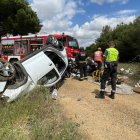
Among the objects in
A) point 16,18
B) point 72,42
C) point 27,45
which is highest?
point 16,18

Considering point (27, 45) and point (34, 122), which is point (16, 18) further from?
point (34, 122)

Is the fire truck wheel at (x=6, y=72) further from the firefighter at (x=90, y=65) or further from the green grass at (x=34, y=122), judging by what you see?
the firefighter at (x=90, y=65)

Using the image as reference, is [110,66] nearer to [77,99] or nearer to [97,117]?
[77,99]

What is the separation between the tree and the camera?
15.9 meters

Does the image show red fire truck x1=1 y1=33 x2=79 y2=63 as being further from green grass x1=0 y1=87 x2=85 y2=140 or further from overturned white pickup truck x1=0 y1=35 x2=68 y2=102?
green grass x1=0 y1=87 x2=85 y2=140

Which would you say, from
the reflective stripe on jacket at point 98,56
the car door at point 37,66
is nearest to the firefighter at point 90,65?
the reflective stripe on jacket at point 98,56

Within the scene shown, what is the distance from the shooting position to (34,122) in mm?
2328

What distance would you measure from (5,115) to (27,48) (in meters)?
7.84

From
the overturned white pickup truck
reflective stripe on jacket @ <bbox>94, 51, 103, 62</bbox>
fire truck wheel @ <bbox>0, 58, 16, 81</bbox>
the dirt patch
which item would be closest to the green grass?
the overturned white pickup truck

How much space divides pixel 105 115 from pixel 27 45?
814 centimetres

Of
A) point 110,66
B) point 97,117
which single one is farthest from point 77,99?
point 110,66

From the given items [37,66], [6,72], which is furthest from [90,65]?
[6,72]

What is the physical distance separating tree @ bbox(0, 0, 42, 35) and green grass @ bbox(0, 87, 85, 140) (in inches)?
614

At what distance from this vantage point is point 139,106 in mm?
3434
